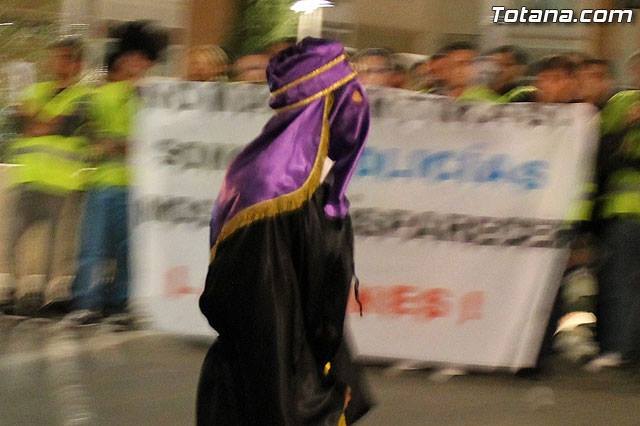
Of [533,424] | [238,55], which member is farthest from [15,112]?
[533,424]

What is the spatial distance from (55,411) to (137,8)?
4.20 meters

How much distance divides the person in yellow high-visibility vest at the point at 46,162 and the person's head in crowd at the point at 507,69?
2.38 meters

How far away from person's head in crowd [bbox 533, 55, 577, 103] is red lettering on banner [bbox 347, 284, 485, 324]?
114cm

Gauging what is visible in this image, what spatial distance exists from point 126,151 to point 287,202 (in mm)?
3385

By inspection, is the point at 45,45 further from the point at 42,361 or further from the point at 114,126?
the point at 42,361

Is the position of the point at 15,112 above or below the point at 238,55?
below

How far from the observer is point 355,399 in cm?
271

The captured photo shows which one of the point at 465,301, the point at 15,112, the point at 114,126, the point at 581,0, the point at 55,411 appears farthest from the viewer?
the point at 581,0

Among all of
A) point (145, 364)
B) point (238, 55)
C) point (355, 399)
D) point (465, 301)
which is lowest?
point (145, 364)

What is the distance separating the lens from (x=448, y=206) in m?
4.88

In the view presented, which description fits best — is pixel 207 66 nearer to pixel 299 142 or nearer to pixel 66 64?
pixel 66 64

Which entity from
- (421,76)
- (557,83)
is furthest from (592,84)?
(421,76)

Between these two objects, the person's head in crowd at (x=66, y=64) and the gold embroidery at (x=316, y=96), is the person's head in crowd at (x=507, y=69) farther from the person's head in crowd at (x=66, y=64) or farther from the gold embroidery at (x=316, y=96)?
the gold embroidery at (x=316, y=96)

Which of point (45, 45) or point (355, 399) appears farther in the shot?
point (45, 45)
